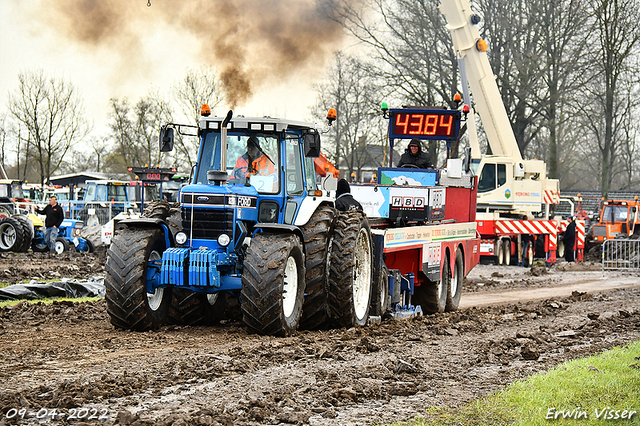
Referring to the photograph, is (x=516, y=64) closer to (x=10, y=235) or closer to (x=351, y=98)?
(x=351, y=98)

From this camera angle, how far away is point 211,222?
973cm

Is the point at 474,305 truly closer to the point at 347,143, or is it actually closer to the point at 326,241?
the point at 326,241

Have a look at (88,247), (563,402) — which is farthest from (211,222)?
(88,247)

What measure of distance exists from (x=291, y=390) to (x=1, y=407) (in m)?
2.21

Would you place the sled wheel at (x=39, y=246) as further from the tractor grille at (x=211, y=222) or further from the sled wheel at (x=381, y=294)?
the tractor grille at (x=211, y=222)

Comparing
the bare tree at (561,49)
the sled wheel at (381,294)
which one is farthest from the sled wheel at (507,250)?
the sled wheel at (381,294)

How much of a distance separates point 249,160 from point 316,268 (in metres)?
1.58

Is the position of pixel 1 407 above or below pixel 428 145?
below

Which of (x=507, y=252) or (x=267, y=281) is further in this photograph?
(x=507, y=252)

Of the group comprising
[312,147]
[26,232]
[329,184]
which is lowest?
[26,232]

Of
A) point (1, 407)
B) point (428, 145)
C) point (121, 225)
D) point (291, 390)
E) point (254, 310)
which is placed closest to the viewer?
point (1, 407)

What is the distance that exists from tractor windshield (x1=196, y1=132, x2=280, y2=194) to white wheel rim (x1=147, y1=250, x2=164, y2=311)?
1122mm

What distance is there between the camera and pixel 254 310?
9102mm

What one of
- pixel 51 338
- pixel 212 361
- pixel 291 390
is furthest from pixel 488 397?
pixel 51 338
